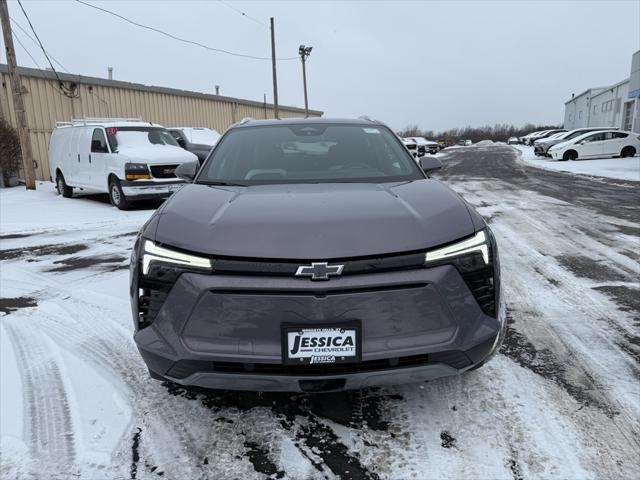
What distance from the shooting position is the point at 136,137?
11578 millimetres

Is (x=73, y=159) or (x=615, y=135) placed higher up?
(x=615, y=135)

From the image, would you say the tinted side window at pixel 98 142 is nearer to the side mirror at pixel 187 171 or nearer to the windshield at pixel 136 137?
the windshield at pixel 136 137

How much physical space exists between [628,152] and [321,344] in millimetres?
28357

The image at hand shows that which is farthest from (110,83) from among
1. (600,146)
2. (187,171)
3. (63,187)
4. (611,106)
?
(611,106)

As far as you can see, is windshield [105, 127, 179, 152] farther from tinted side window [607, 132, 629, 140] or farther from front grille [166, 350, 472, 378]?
tinted side window [607, 132, 629, 140]

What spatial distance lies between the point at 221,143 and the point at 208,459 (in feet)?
7.89

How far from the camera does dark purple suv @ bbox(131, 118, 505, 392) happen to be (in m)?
2.05

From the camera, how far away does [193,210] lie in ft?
8.18

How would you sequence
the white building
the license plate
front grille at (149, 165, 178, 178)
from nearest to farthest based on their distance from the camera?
1. the license plate
2. front grille at (149, 165, 178, 178)
3. the white building

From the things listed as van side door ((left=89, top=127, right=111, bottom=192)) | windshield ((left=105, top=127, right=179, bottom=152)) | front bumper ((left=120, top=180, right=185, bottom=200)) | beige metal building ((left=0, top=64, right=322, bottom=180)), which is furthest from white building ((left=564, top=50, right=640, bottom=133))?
van side door ((left=89, top=127, right=111, bottom=192))

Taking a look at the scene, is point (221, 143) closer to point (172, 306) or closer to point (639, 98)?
point (172, 306)

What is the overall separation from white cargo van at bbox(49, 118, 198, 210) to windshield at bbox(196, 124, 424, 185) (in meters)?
6.80

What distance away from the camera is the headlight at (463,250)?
2.15m

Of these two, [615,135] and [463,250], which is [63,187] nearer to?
[463,250]
